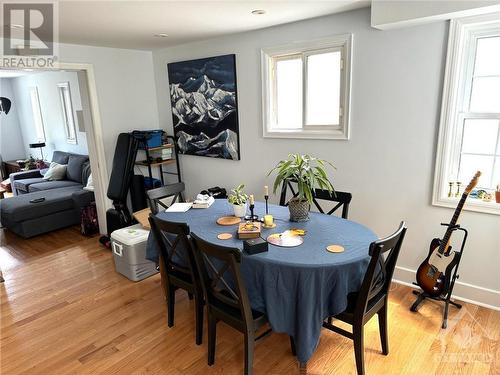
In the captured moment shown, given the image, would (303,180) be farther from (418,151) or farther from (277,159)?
(277,159)

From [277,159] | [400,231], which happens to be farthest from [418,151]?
[277,159]

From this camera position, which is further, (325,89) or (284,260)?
(325,89)

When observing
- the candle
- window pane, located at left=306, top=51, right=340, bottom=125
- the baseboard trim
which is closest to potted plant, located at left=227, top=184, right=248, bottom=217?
the candle

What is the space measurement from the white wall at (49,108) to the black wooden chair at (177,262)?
4380 millimetres

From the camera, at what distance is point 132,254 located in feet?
10.7

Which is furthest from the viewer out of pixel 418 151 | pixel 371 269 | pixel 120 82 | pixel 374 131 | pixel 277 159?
pixel 120 82

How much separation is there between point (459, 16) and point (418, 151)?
0.99 meters

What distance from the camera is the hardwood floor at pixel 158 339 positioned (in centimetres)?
218

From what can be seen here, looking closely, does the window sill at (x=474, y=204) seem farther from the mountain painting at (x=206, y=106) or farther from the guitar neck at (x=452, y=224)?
the mountain painting at (x=206, y=106)

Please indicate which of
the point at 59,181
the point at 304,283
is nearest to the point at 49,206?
the point at 59,181

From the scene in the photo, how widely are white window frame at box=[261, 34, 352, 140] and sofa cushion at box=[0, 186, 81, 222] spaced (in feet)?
10.2

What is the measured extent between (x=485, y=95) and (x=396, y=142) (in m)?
0.69

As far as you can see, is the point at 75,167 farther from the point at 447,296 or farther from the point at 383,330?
the point at 447,296

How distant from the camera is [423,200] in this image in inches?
112
